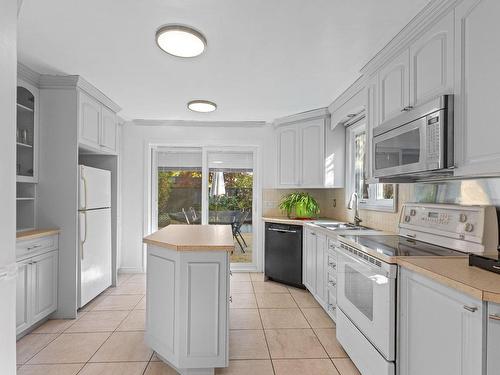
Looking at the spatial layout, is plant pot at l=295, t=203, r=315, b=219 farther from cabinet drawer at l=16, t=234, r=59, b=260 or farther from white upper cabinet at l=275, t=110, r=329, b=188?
cabinet drawer at l=16, t=234, r=59, b=260

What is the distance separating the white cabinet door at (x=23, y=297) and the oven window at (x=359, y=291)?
8.74ft

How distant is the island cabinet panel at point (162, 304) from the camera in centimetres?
212

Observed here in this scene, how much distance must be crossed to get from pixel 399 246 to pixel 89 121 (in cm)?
327

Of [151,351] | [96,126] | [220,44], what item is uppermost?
[220,44]

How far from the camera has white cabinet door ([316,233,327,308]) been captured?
3.24m

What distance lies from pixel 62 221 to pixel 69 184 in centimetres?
38

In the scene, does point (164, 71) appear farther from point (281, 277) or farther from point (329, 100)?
point (281, 277)

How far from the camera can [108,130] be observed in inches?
152

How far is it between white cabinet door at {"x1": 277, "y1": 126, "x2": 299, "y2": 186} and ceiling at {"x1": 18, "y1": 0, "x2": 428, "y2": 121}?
0.85m

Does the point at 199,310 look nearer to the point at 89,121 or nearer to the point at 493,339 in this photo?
the point at 493,339

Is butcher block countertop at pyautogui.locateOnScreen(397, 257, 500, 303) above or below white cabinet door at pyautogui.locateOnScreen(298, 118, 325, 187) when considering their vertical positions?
below

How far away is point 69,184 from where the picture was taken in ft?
10.1

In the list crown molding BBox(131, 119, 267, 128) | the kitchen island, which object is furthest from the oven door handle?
crown molding BBox(131, 119, 267, 128)

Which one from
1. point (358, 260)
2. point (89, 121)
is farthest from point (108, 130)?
point (358, 260)
